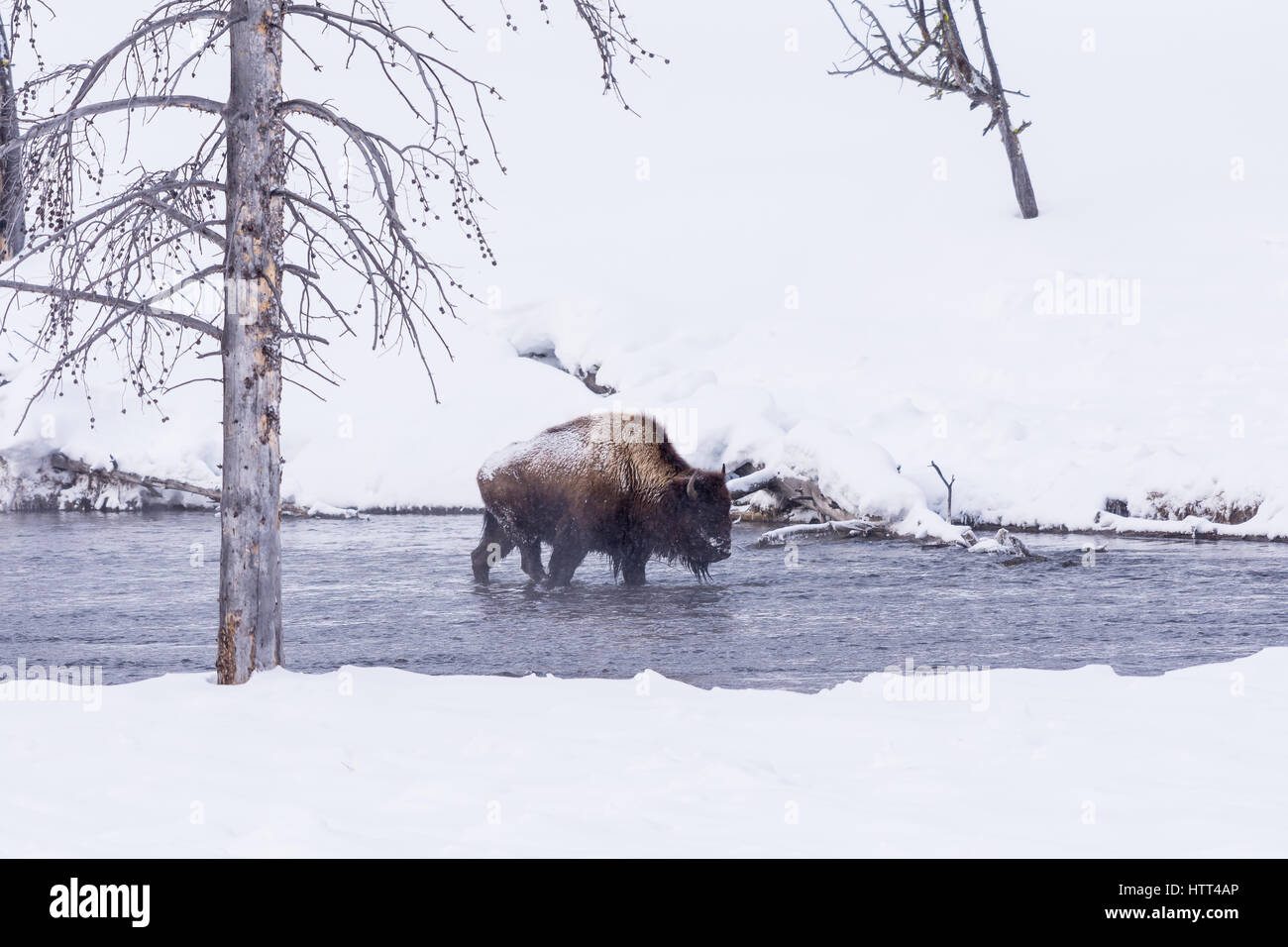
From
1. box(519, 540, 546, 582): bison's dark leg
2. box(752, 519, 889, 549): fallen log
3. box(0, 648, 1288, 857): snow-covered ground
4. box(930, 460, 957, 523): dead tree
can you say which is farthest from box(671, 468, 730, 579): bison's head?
box(0, 648, 1288, 857): snow-covered ground

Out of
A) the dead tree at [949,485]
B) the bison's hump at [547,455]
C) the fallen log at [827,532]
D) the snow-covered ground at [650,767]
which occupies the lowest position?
the snow-covered ground at [650,767]

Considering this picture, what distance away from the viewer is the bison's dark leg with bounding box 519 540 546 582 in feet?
41.0

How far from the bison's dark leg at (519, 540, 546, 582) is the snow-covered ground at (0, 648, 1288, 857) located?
584 cm

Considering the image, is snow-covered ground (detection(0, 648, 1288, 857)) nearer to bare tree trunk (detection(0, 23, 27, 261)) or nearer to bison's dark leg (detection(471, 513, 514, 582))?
bare tree trunk (detection(0, 23, 27, 261))

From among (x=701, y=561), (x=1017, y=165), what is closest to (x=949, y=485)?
(x=701, y=561)

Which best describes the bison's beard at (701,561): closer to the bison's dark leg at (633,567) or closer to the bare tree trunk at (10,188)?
the bison's dark leg at (633,567)

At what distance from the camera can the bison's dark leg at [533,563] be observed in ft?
41.0

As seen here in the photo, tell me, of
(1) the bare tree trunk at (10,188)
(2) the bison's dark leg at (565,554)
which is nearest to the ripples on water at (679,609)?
(2) the bison's dark leg at (565,554)

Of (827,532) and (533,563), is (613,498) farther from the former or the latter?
(827,532)

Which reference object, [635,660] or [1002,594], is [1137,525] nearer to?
[1002,594]

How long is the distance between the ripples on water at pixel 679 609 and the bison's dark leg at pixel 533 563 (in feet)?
0.77

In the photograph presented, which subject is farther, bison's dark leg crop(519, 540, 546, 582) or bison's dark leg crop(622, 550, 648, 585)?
bison's dark leg crop(519, 540, 546, 582)

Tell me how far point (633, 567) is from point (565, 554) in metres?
0.69
